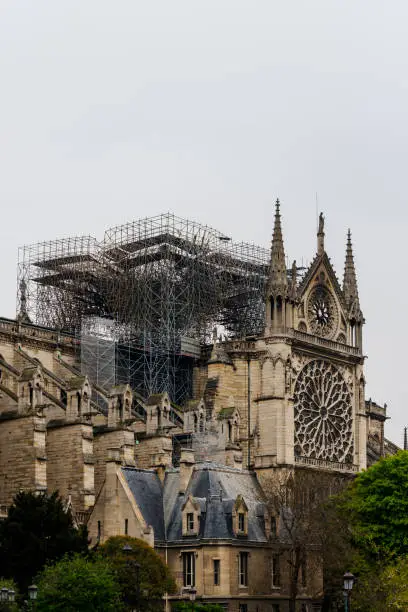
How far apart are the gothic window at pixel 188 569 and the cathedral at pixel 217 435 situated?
5cm

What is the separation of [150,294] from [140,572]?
37286 mm

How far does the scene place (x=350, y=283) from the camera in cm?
10481

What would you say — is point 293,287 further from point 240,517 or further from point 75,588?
point 75,588

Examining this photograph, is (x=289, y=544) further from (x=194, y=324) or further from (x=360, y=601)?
(x=194, y=324)

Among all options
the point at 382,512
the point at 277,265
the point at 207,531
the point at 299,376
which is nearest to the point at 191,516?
the point at 207,531

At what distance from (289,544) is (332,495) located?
564 centimetres

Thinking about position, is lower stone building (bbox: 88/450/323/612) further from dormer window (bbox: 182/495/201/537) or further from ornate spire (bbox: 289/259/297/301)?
ornate spire (bbox: 289/259/297/301)

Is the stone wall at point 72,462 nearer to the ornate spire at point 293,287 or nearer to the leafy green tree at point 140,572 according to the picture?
the leafy green tree at point 140,572

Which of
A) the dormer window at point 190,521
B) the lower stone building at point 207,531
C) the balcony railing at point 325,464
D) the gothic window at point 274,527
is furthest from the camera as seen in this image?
the balcony railing at point 325,464

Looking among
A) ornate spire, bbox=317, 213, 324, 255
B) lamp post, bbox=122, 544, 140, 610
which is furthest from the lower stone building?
ornate spire, bbox=317, 213, 324, 255

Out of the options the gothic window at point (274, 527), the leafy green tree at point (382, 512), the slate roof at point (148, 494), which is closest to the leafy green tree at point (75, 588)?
the slate roof at point (148, 494)

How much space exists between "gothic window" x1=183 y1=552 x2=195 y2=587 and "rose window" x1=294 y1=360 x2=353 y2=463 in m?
24.4

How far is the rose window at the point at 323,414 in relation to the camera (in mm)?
96625

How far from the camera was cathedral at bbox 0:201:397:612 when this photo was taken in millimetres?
72500
